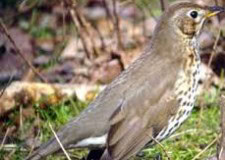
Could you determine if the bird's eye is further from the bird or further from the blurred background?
the blurred background

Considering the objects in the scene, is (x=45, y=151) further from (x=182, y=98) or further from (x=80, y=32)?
(x=80, y=32)

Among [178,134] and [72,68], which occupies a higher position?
[178,134]

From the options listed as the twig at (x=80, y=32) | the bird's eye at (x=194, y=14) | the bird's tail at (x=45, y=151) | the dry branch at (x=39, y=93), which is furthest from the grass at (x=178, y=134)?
the bird's eye at (x=194, y=14)

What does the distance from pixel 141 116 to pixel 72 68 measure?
2866 millimetres

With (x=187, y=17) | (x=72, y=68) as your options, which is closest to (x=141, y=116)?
(x=187, y=17)

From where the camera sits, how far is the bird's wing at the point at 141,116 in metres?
5.41

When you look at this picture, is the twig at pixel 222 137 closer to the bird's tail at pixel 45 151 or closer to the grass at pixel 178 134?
the grass at pixel 178 134

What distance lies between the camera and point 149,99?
561cm

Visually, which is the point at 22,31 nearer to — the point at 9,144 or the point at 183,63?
the point at 9,144

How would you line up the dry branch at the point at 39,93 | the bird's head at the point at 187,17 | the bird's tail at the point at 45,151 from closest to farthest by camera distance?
the bird's tail at the point at 45,151 → the bird's head at the point at 187,17 → the dry branch at the point at 39,93

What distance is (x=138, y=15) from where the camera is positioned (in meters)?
9.98

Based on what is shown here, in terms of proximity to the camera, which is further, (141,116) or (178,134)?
(178,134)

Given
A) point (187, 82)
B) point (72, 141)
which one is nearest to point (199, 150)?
point (187, 82)

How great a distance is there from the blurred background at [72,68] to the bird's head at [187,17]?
0.55 meters
